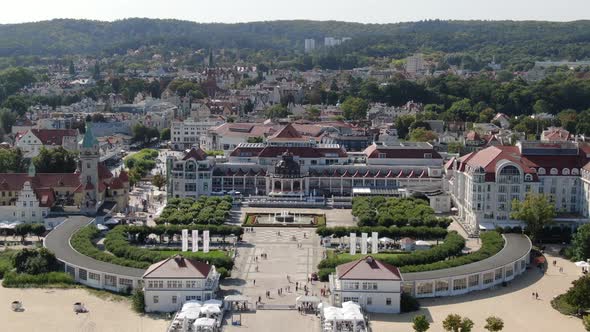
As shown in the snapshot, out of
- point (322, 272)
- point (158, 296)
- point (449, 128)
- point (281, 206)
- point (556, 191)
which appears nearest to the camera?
point (158, 296)

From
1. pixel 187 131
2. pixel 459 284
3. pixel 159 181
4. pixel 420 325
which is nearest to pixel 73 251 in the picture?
pixel 459 284

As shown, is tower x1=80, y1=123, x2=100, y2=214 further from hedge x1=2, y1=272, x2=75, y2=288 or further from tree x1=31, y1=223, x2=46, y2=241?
hedge x1=2, y1=272, x2=75, y2=288

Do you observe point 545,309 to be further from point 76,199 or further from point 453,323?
point 76,199

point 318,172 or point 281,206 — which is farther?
point 318,172

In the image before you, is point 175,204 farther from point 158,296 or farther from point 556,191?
point 556,191

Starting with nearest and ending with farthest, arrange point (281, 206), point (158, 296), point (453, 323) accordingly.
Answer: point (453, 323)
point (158, 296)
point (281, 206)

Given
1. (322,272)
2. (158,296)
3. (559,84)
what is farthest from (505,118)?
(158,296)

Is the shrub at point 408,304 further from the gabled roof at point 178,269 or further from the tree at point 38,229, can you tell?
the tree at point 38,229
